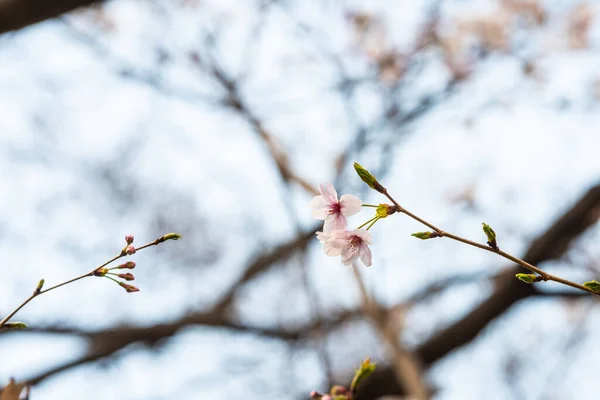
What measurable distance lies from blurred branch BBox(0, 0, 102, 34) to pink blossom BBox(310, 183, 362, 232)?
4.90 ft

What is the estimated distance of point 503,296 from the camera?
308 centimetres

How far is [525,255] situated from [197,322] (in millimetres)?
2235

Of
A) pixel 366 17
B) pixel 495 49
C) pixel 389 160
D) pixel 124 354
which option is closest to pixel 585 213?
pixel 389 160

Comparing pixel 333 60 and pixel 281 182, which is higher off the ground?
pixel 333 60

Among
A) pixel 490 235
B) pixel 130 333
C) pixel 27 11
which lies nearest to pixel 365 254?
pixel 490 235

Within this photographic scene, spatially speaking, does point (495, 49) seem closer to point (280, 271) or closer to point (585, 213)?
point (585, 213)

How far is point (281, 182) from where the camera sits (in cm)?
295

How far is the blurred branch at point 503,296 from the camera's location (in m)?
2.85

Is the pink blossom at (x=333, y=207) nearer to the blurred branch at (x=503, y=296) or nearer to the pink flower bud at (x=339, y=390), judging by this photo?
the pink flower bud at (x=339, y=390)

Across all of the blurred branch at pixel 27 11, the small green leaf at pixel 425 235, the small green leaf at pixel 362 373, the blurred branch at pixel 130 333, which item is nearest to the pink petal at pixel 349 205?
the small green leaf at pixel 425 235

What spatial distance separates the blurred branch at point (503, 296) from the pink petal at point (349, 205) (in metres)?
2.37

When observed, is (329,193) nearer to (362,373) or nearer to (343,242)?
(343,242)

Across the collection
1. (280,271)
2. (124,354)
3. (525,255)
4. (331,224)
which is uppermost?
(280,271)

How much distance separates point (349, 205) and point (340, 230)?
4 centimetres
